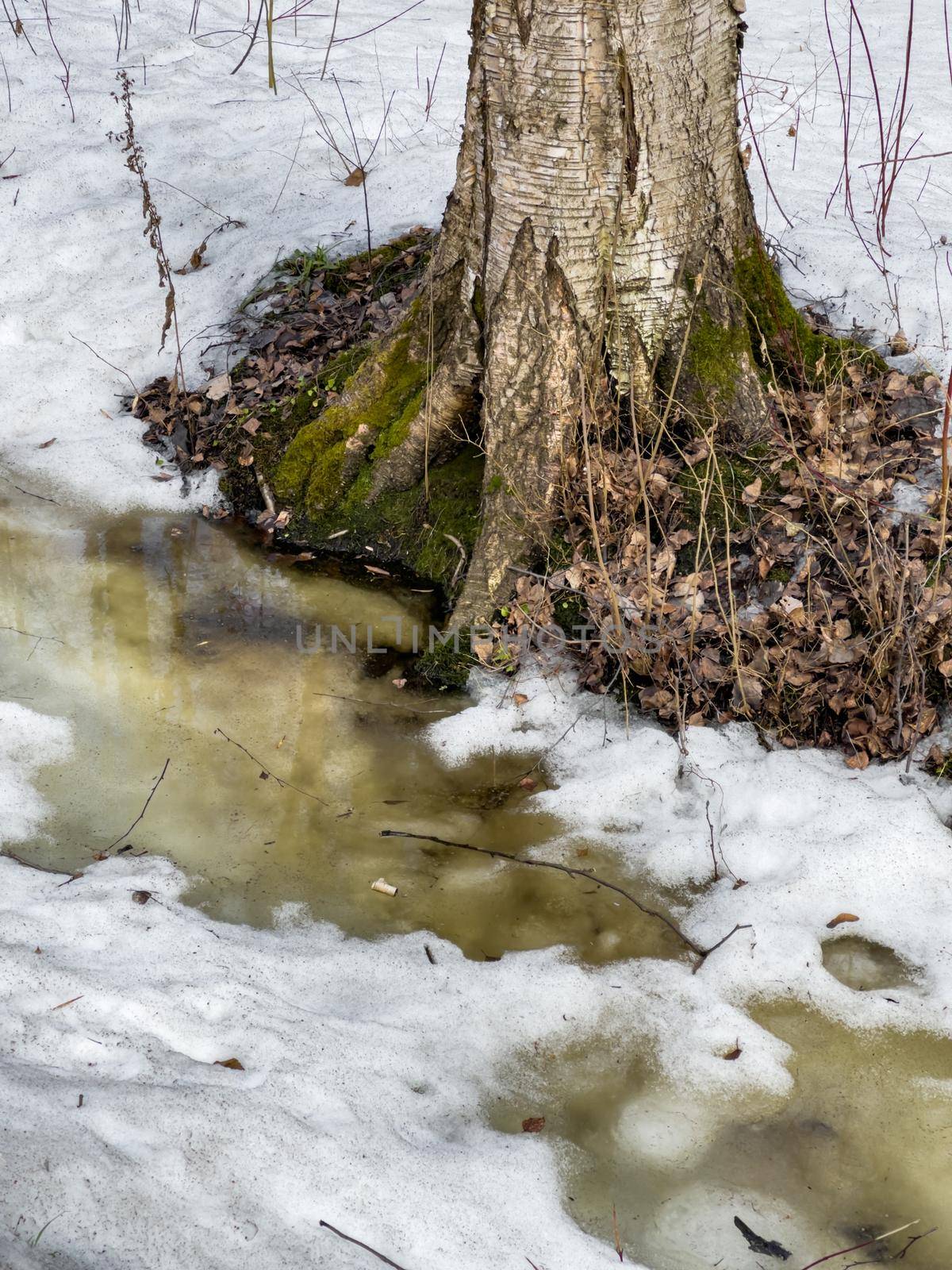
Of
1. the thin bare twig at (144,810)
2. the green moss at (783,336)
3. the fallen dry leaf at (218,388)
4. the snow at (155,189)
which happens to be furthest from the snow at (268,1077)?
the fallen dry leaf at (218,388)

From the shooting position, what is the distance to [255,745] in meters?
3.56

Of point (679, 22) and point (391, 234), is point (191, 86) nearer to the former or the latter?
point (391, 234)

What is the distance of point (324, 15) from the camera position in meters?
8.32

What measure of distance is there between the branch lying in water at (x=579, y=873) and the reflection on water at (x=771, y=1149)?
24 cm

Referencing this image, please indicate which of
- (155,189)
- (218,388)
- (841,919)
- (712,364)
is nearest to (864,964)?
(841,919)

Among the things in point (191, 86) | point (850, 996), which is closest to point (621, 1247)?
point (850, 996)

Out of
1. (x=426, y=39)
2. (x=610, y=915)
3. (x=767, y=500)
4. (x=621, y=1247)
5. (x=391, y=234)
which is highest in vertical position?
(x=426, y=39)

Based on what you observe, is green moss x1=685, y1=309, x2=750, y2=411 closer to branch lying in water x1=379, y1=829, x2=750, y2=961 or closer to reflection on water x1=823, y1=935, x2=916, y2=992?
branch lying in water x1=379, y1=829, x2=750, y2=961

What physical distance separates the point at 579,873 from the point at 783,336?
2225 mm

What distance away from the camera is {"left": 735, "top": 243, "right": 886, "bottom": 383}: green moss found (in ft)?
12.9

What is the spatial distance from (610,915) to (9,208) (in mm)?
5479

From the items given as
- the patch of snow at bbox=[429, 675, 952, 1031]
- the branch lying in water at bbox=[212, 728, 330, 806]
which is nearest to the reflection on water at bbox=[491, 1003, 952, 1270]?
the patch of snow at bbox=[429, 675, 952, 1031]

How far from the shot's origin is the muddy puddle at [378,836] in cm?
229

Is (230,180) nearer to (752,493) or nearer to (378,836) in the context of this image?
(752,493)
